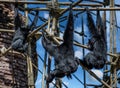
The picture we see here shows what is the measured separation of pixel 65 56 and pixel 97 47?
25.9 inches

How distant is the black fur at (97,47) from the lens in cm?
830

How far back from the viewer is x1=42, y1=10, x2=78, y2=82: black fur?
7.86 meters

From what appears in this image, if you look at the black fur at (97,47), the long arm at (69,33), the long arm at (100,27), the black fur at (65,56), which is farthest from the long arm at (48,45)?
the long arm at (100,27)

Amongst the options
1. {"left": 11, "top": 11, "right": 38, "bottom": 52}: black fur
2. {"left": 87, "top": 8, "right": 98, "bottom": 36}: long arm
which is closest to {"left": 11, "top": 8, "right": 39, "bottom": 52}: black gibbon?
{"left": 11, "top": 11, "right": 38, "bottom": 52}: black fur

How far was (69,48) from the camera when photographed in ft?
25.9

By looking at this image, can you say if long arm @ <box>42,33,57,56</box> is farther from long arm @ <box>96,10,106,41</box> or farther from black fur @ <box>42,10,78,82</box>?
long arm @ <box>96,10,106,41</box>

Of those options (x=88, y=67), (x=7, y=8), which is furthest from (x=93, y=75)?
(x=7, y=8)

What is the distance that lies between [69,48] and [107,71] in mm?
2896

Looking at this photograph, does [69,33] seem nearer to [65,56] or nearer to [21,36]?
[65,56]

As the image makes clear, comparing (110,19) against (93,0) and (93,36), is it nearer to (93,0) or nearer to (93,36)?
(93,0)

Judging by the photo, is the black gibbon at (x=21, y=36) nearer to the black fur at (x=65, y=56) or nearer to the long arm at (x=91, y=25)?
the black fur at (x=65, y=56)

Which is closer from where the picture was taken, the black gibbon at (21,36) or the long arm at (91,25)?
the long arm at (91,25)

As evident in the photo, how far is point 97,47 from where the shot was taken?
8367 mm

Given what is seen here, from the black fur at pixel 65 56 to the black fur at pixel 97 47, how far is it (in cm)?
42
